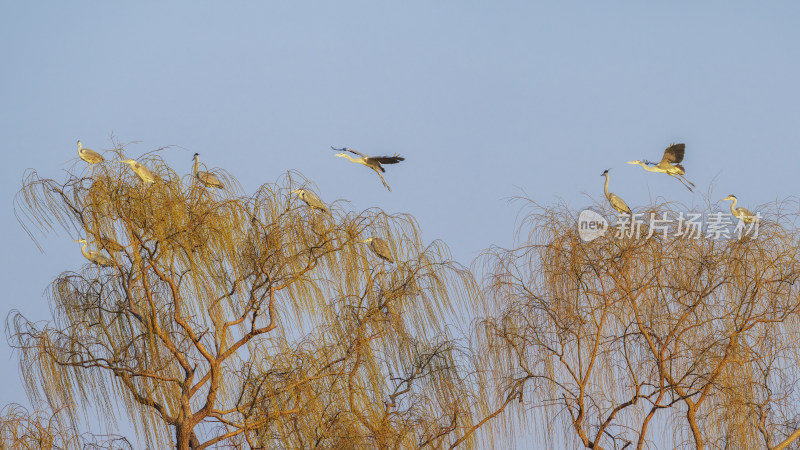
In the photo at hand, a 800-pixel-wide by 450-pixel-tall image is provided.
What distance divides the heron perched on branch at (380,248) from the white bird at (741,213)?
283 cm

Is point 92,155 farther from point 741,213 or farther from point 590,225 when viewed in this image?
point 741,213

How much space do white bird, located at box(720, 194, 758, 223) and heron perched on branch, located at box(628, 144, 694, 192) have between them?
1.38 ft

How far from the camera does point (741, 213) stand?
8352mm

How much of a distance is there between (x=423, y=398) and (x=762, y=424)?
2.53 metres

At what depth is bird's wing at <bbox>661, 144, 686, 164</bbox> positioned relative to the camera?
8578 mm

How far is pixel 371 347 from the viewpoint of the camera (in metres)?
6.90

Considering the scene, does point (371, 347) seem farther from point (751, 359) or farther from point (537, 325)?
point (751, 359)

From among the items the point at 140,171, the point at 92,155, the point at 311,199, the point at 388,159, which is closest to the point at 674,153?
the point at 388,159

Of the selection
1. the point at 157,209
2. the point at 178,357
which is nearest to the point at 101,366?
the point at 178,357

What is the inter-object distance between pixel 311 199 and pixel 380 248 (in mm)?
620

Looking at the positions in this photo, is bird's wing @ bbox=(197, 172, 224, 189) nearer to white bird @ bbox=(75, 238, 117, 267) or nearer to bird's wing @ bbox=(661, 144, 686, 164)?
white bird @ bbox=(75, 238, 117, 267)

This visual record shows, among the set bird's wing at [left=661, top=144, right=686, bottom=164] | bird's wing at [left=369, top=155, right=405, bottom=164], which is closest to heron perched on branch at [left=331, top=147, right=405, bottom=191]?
bird's wing at [left=369, top=155, right=405, bottom=164]

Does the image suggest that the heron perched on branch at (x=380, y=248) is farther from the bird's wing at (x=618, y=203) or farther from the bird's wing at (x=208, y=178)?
the bird's wing at (x=618, y=203)

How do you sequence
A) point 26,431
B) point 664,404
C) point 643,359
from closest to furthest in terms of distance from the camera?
point 26,431 → point 664,404 → point 643,359
